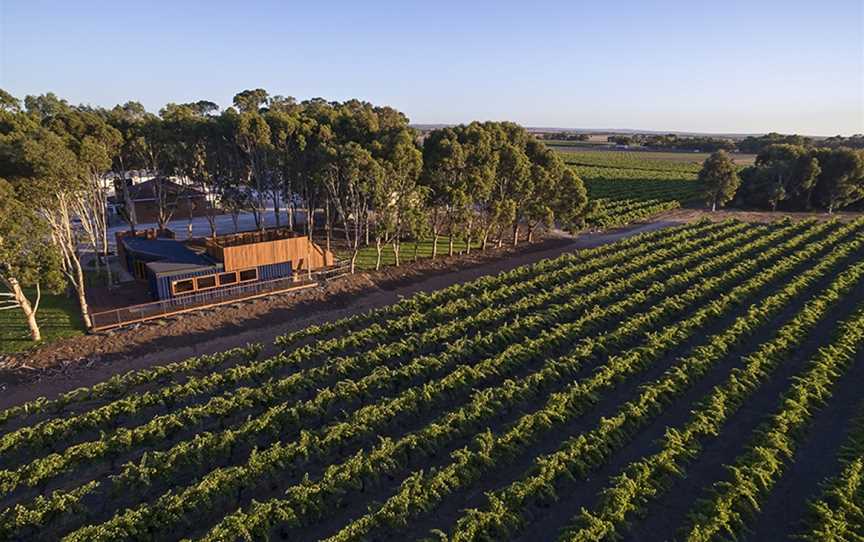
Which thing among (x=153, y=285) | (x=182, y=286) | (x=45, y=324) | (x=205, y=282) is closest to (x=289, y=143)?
(x=205, y=282)

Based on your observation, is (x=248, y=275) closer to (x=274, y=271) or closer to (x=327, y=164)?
(x=274, y=271)

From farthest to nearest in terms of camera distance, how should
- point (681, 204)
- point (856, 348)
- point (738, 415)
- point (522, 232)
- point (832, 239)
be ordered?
point (681, 204) < point (522, 232) < point (832, 239) < point (856, 348) < point (738, 415)

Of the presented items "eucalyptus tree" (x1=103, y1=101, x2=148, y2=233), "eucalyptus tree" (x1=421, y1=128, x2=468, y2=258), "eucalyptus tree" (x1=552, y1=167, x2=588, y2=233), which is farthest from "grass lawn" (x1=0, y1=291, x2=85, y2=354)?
"eucalyptus tree" (x1=552, y1=167, x2=588, y2=233)

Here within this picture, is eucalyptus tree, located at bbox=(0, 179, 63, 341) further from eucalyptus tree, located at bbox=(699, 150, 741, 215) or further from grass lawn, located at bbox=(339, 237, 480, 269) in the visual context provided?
eucalyptus tree, located at bbox=(699, 150, 741, 215)

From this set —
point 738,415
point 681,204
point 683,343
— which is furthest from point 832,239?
point 738,415

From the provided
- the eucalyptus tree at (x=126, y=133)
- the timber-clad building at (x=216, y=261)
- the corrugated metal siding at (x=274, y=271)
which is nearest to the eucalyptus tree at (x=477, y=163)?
the timber-clad building at (x=216, y=261)

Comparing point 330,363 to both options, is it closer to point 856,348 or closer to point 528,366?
point 528,366
